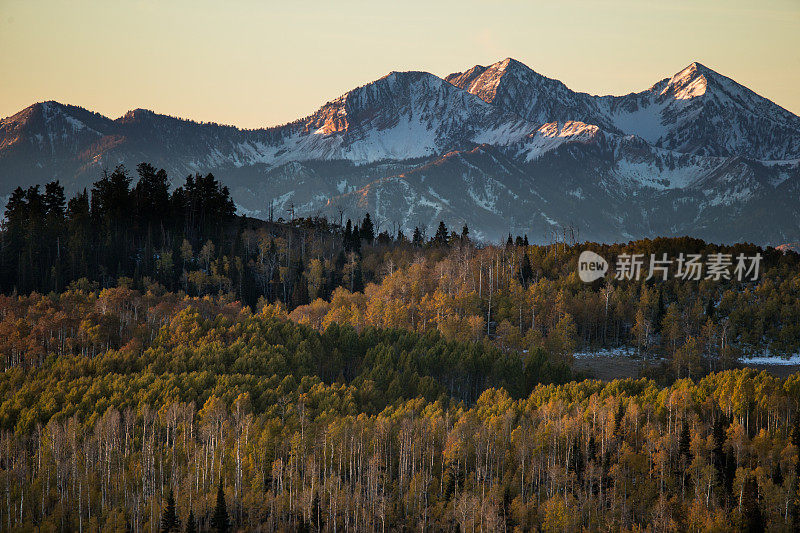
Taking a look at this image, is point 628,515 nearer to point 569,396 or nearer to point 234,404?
point 569,396

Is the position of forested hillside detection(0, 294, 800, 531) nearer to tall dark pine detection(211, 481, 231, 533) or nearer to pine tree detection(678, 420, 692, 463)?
pine tree detection(678, 420, 692, 463)

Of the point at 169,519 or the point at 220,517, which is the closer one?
the point at 169,519

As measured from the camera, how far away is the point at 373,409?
400 feet

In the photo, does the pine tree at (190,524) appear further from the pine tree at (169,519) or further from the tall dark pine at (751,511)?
the tall dark pine at (751,511)

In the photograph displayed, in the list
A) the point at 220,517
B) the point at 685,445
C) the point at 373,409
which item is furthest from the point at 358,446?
the point at 685,445

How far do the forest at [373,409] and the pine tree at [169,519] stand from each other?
0.83 ft

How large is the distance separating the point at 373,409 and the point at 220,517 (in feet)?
127

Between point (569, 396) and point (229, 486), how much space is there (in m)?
61.0

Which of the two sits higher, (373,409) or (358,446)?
(373,409)

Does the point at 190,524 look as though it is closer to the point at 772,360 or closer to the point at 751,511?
the point at 751,511

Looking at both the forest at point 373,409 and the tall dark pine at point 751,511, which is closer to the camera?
the tall dark pine at point 751,511

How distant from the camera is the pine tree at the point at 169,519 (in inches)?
3371

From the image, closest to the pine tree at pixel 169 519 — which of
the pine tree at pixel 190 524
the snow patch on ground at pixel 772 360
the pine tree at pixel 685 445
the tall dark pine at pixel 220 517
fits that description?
the pine tree at pixel 190 524

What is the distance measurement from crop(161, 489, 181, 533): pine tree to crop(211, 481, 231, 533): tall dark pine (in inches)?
163
